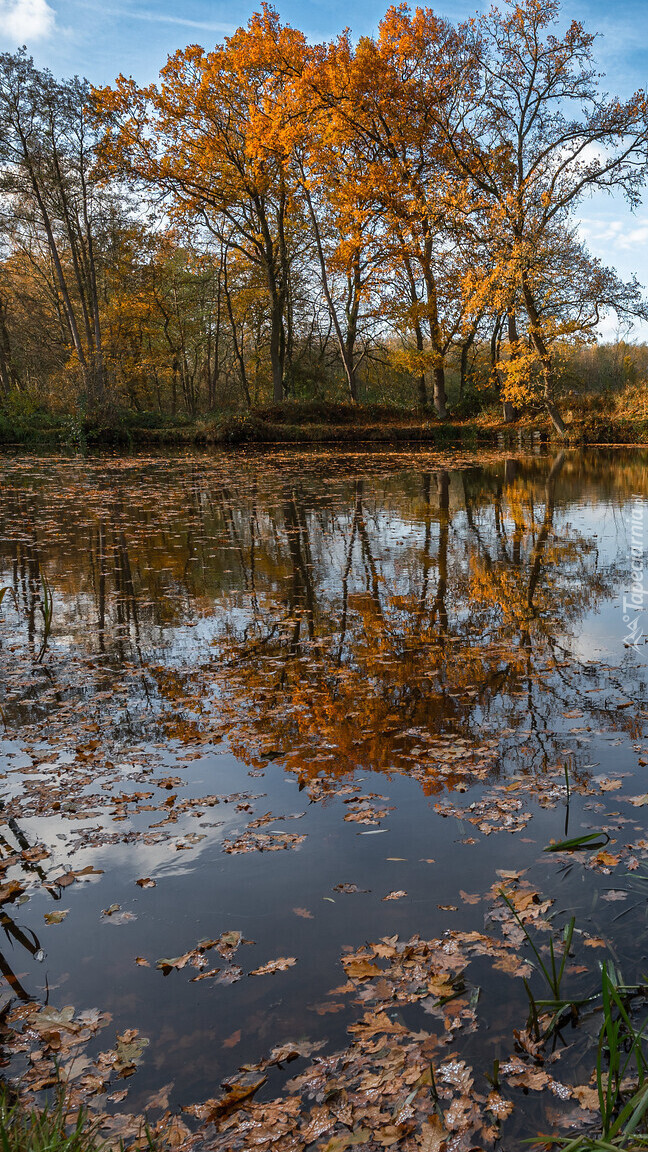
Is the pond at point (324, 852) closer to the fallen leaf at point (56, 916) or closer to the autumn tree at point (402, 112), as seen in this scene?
the fallen leaf at point (56, 916)

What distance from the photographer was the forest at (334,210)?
22.0m

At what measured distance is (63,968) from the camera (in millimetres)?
2621

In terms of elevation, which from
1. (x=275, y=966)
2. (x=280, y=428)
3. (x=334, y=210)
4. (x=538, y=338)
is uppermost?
(x=334, y=210)

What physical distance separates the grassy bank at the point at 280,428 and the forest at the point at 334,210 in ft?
1.94

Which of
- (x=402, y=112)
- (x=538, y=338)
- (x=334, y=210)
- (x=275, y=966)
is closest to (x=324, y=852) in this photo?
(x=275, y=966)

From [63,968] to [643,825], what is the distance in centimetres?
256

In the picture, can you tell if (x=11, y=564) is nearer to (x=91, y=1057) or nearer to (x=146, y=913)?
(x=146, y=913)

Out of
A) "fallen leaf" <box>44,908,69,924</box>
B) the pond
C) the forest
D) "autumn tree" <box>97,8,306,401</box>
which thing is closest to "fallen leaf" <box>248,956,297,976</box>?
the pond

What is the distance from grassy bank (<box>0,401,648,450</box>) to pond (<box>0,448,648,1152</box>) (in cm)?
2247

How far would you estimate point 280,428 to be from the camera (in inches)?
1187

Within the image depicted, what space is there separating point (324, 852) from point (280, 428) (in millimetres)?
27996

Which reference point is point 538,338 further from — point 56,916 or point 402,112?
point 56,916

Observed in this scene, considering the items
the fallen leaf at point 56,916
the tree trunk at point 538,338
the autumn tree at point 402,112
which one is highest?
the autumn tree at point 402,112

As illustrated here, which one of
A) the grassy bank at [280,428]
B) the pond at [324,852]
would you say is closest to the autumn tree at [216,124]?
the grassy bank at [280,428]
